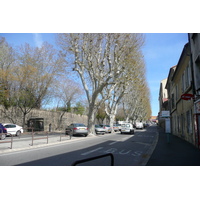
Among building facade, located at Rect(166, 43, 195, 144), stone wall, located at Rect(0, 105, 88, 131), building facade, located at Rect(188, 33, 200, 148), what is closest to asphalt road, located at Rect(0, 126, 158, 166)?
building facade, located at Rect(188, 33, 200, 148)

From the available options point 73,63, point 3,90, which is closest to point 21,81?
point 3,90

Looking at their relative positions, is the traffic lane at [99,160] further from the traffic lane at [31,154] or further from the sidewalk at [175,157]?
the sidewalk at [175,157]

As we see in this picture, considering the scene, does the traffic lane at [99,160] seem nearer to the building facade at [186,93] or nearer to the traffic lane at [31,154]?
the traffic lane at [31,154]

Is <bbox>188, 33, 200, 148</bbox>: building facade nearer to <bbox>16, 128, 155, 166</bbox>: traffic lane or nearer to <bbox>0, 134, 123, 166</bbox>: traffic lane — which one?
<bbox>16, 128, 155, 166</bbox>: traffic lane

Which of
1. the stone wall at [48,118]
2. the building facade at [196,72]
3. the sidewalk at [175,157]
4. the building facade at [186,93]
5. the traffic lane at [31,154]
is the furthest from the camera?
the stone wall at [48,118]

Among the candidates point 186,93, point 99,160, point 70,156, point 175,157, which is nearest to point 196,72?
point 186,93

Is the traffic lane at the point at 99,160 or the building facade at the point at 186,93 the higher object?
the building facade at the point at 186,93

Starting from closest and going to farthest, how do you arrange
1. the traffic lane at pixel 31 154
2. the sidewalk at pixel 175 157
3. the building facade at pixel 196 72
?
the sidewalk at pixel 175 157 → the traffic lane at pixel 31 154 → the building facade at pixel 196 72

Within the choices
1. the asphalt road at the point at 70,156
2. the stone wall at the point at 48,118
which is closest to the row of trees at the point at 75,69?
the stone wall at the point at 48,118

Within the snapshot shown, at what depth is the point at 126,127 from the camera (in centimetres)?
2758

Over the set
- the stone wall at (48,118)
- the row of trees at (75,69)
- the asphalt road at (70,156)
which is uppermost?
the row of trees at (75,69)

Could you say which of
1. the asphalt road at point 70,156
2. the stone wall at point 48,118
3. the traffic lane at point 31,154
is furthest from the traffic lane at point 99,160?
the stone wall at point 48,118

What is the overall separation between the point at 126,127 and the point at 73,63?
12087 mm

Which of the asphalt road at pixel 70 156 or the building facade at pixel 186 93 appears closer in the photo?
the asphalt road at pixel 70 156
